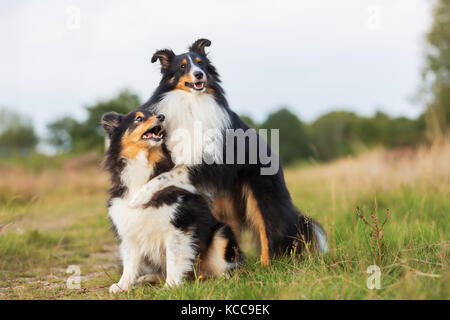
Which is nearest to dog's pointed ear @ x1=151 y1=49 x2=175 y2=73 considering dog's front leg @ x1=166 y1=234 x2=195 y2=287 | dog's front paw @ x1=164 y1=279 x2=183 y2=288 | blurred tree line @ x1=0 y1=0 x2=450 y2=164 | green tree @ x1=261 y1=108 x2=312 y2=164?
dog's front leg @ x1=166 y1=234 x2=195 y2=287

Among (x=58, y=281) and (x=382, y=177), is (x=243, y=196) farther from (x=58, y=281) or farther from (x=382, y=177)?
(x=382, y=177)

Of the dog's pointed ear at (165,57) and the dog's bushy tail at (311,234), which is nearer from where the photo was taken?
the dog's pointed ear at (165,57)

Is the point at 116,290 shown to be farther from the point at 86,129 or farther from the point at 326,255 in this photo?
the point at 86,129

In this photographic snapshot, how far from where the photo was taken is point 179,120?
4207 millimetres

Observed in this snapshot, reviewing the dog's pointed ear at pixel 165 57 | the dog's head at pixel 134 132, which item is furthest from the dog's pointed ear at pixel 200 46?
the dog's head at pixel 134 132

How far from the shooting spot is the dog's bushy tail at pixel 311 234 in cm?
446

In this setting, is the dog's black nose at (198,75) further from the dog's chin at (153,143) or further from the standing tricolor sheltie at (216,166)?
the dog's chin at (153,143)

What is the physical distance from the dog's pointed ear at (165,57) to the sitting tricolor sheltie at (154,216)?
2.18ft

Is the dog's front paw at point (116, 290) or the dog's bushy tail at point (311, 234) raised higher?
the dog's bushy tail at point (311, 234)

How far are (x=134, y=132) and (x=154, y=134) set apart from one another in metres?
0.19

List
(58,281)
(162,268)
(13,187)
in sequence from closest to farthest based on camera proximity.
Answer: (162,268), (58,281), (13,187)

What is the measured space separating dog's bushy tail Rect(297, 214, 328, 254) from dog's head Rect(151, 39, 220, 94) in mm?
1816
